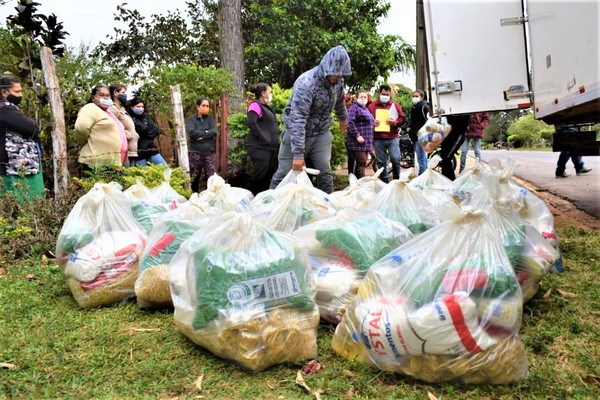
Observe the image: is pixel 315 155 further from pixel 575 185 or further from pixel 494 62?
pixel 575 185

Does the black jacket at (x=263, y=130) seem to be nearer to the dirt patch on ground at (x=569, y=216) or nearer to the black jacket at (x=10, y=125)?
the black jacket at (x=10, y=125)

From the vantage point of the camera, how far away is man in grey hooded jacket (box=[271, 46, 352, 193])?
443 centimetres

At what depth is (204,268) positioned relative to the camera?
7.29 ft

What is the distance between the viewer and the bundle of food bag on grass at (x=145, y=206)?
3508 mm

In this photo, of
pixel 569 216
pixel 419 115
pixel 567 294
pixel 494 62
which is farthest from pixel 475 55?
pixel 567 294

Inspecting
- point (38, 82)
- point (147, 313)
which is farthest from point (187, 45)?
point (147, 313)

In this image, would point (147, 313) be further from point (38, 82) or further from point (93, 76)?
point (93, 76)

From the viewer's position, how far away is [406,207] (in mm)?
3115

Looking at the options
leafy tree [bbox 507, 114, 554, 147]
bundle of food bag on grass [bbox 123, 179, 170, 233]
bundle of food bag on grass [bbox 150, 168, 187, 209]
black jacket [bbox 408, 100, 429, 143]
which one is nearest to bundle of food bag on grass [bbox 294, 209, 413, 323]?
bundle of food bag on grass [bbox 123, 179, 170, 233]

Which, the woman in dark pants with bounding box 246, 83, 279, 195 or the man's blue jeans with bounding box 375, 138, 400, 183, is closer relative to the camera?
the woman in dark pants with bounding box 246, 83, 279, 195

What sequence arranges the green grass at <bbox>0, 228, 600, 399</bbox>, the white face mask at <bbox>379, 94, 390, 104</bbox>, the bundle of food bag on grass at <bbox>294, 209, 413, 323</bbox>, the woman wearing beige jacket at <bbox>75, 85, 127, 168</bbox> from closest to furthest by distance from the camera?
1. the green grass at <bbox>0, 228, 600, 399</bbox>
2. the bundle of food bag on grass at <bbox>294, 209, 413, 323</bbox>
3. the woman wearing beige jacket at <bbox>75, 85, 127, 168</bbox>
4. the white face mask at <bbox>379, 94, 390, 104</bbox>

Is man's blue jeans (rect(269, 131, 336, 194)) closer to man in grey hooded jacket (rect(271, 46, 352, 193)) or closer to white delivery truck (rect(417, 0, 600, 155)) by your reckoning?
man in grey hooded jacket (rect(271, 46, 352, 193))

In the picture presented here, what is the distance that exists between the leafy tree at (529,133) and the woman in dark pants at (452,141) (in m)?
29.2

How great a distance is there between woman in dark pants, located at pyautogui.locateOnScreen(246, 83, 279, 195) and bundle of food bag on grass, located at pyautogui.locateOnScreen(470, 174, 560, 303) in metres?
3.79
